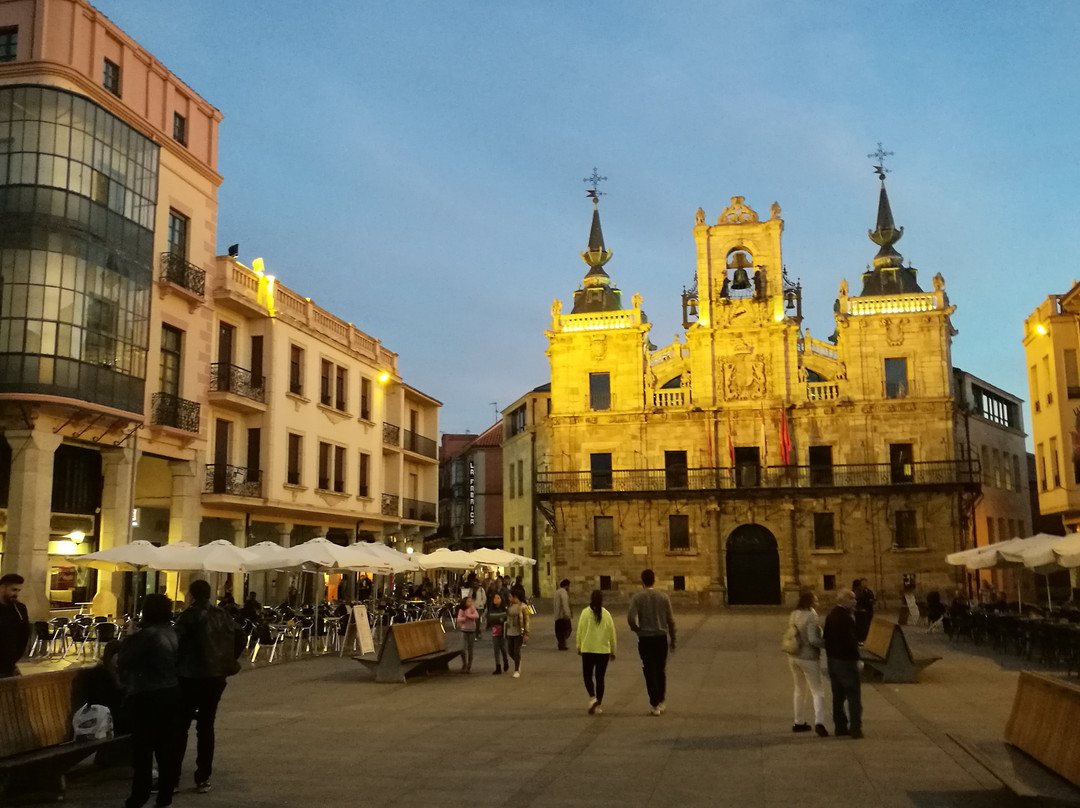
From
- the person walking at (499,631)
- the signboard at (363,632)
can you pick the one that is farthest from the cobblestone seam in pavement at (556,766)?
the signboard at (363,632)

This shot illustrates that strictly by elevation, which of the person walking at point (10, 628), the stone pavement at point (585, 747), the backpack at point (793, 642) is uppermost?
the person walking at point (10, 628)

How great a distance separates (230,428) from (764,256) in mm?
27311

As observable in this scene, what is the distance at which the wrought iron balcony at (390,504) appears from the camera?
4000cm

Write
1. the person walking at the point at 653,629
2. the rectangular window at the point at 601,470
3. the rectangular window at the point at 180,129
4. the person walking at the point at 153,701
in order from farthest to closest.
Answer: the rectangular window at the point at 601,470 → the rectangular window at the point at 180,129 → the person walking at the point at 653,629 → the person walking at the point at 153,701

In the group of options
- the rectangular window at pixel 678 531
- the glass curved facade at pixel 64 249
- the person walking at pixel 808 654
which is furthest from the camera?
the rectangular window at pixel 678 531

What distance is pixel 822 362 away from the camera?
46.4m

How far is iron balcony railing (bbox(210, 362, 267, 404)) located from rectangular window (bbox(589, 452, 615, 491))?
19871 millimetres

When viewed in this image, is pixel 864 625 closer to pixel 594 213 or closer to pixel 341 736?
pixel 341 736

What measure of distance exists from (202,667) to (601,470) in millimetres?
39272

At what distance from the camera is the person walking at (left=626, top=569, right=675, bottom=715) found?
12.2 meters

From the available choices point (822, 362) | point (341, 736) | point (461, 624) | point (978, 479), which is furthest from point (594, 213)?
point (341, 736)

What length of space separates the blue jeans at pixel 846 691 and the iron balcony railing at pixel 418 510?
3229 cm

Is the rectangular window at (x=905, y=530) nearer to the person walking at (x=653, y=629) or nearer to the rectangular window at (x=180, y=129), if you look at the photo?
the rectangular window at (x=180, y=129)

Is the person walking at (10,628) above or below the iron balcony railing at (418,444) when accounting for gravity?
below
